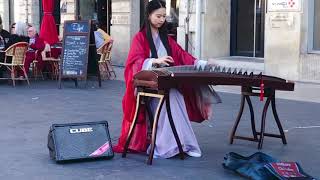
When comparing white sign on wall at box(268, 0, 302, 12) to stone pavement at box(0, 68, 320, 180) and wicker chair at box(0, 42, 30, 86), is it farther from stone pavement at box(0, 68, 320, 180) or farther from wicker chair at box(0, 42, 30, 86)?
wicker chair at box(0, 42, 30, 86)

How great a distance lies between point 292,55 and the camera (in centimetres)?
1352

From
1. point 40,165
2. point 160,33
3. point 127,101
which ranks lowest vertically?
point 40,165

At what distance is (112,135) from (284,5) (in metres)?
7.15

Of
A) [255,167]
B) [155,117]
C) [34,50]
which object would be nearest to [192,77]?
[155,117]

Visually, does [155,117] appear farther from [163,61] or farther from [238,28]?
[238,28]

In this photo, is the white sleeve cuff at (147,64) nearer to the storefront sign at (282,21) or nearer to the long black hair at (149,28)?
the long black hair at (149,28)

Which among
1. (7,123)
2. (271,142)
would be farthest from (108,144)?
(7,123)

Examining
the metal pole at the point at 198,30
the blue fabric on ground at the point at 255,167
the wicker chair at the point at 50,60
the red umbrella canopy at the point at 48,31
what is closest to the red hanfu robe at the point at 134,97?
the blue fabric on ground at the point at 255,167

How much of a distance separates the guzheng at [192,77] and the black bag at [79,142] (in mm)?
661

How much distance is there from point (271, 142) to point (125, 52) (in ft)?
36.5

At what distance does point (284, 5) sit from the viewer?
44.8 ft

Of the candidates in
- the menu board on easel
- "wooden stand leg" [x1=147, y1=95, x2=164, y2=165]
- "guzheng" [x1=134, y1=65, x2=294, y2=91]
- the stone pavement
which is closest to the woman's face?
"guzheng" [x1=134, y1=65, x2=294, y2=91]

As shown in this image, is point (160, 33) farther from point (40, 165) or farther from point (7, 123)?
point (7, 123)

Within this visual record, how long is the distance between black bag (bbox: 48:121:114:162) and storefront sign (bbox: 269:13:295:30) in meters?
8.03
